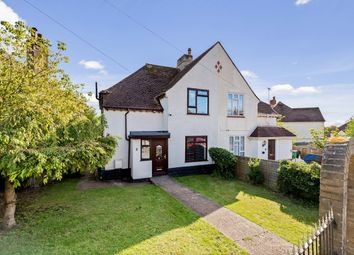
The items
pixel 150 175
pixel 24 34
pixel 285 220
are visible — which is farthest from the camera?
pixel 150 175

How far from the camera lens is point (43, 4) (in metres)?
8.55

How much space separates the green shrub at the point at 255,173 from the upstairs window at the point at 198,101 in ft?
16.2

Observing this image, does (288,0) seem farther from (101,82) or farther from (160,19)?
(101,82)

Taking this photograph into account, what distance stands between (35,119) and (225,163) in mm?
11131

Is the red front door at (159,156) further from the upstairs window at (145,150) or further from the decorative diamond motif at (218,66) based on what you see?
the decorative diamond motif at (218,66)

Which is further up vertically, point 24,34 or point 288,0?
point 288,0

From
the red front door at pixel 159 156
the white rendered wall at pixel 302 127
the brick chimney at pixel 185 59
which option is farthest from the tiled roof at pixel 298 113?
the red front door at pixel 159 156

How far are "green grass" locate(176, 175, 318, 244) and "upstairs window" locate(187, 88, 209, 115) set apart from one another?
5.01 m

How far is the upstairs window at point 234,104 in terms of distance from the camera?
1565cm

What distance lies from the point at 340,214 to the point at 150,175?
10142mm

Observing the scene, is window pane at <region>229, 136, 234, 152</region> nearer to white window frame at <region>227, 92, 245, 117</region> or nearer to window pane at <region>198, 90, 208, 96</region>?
white window frame at <region>227, 92, 245, 117</region>

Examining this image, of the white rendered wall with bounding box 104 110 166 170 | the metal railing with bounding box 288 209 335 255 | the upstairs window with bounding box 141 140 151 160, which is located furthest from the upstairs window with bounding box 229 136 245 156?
the metal railing with bounding box 288 209 335 255

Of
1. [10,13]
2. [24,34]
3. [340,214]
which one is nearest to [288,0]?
[340,214]

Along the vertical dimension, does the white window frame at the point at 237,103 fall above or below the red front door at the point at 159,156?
above
